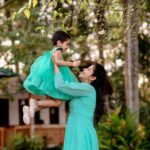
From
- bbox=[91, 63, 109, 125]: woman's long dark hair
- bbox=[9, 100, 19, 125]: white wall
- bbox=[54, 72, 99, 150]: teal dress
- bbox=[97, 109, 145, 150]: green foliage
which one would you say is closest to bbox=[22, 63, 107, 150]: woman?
bbox=[54, 72, 99, 150]: teal dress

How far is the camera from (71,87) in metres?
7.32

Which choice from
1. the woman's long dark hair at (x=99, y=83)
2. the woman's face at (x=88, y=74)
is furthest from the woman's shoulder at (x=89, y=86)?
the woman's long dark hair at (x=99, y=83)

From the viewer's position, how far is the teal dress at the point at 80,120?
739cm

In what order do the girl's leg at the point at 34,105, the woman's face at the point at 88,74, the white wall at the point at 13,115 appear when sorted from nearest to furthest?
the girl's leg at the point at 34,105, the woman's face at the point at 88,74, the white wall at the point at 13,115

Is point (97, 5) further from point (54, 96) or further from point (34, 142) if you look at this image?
point (34, 142)

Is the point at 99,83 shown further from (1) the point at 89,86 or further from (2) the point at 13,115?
(2) the point at 13,115

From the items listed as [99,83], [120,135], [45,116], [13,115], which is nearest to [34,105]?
[99,83]

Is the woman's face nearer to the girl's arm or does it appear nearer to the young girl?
the young girl

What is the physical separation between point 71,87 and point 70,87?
12 mm

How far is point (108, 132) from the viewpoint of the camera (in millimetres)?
15234

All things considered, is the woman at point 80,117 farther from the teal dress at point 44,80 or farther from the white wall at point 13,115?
the white wall at point 13,115

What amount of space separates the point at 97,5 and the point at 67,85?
5.68 feet

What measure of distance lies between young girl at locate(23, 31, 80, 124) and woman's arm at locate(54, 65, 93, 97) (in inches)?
4.2

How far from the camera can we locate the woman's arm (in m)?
7.24
